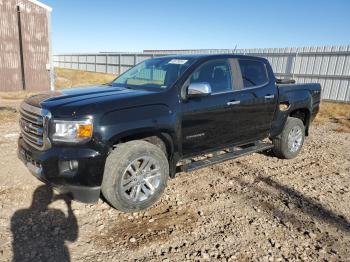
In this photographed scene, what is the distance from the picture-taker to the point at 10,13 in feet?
46.5

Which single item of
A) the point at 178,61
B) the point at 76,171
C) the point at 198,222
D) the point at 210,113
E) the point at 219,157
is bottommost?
the point at 198,222

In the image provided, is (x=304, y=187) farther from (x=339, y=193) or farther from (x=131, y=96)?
(x=131, y=96)

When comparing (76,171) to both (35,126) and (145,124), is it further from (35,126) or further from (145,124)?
(145,124)

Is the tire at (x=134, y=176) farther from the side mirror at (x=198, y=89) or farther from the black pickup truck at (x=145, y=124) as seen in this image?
the side mirror at (x=198, y=89)

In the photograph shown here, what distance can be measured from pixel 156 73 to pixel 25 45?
12.7 meters

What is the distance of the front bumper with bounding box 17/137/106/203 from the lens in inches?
129

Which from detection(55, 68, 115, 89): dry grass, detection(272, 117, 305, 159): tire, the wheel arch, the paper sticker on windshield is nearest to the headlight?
the paper sticker on windshield

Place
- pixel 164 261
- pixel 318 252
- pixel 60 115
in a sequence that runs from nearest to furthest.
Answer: pixel 164 261
pixel 318 252
pixel 60 115

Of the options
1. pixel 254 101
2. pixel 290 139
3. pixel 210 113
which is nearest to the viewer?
pixel 210 113

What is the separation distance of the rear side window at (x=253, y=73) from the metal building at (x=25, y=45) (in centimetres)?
1289

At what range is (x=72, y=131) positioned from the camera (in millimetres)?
3305

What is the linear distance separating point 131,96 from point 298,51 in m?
14.1

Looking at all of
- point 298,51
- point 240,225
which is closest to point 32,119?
point 240,225

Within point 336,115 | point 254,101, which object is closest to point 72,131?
point 254,101
